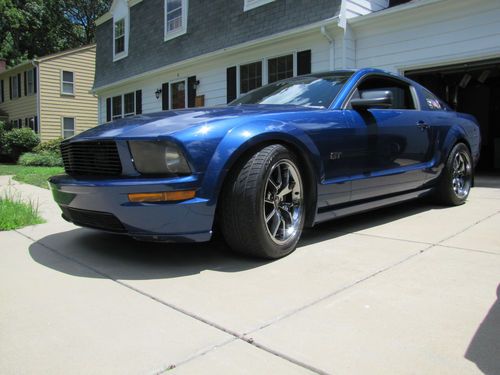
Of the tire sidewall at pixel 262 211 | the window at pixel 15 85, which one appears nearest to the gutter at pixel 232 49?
the tire sidewall at pixel 262 211

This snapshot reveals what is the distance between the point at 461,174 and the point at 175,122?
150 inches

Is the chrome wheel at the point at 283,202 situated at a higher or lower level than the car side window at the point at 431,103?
lower

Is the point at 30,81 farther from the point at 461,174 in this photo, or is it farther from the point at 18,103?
the point at 461,174

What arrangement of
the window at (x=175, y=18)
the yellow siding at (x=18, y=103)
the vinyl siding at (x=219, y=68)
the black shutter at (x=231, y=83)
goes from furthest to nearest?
the yellow siding at (x=18, y=103) → the window at (x=175, y=18) → the black shutter at (x=231, y=83) → the vinyl siding at (x=219, y=68)

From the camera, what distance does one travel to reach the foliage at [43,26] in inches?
1335

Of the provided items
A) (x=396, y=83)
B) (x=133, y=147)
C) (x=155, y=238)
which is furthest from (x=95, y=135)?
Answer: (x=396, y=83)

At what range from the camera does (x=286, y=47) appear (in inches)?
405

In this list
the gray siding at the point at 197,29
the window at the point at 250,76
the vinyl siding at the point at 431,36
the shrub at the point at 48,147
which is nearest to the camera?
the vinyl siding at the point at 431,36

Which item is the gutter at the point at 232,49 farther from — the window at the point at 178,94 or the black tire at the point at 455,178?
the black tire at the point at 455,178

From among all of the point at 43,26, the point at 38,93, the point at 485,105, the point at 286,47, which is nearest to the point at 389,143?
the point at 286,47

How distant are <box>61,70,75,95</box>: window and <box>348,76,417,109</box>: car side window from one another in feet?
78.8

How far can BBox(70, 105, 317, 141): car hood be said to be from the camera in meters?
2.97

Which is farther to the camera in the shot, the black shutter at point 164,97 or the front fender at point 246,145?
the black shutter at point 164,97

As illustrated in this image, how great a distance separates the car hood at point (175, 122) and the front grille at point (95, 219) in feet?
1.72
